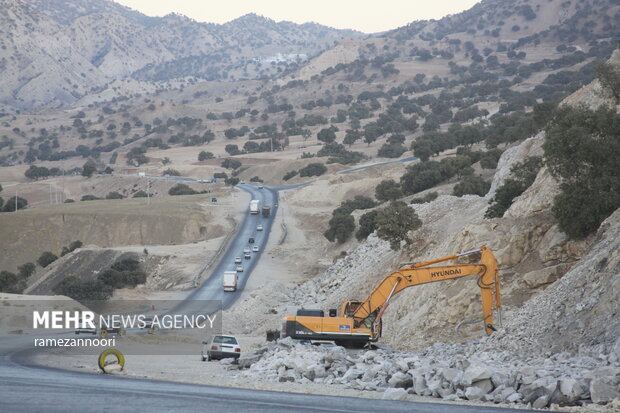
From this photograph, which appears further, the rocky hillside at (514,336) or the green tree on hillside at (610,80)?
the green tree on hillside at (610,80)

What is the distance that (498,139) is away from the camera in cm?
9919

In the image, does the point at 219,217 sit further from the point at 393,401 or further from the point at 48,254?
the point at 393,401

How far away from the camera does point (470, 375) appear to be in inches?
643

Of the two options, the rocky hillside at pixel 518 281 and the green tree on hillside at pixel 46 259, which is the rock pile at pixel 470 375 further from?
the green tree on hillside at pixel 46 259

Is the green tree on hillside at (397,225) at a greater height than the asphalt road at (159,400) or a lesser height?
greater

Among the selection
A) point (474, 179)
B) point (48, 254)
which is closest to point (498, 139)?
point (474, 179)

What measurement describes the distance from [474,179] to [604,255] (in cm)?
5031

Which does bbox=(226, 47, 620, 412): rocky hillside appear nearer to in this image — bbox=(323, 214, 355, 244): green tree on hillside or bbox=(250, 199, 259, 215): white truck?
bbox=(323, 214, 355, 244): green tree on hillside

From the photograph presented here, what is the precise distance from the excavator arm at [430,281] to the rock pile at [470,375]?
3396 millimetres

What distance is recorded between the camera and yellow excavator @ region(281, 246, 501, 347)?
26.1m

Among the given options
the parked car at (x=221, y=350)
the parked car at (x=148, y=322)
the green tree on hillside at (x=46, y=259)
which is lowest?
the parked car at (x=148, y=322)

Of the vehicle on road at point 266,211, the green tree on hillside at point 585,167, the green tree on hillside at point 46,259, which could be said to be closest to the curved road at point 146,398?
the green tree on hillside at point 585,167

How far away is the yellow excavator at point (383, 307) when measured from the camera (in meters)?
26.1

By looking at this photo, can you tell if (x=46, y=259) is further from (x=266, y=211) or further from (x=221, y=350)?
(x=221, y=350)
